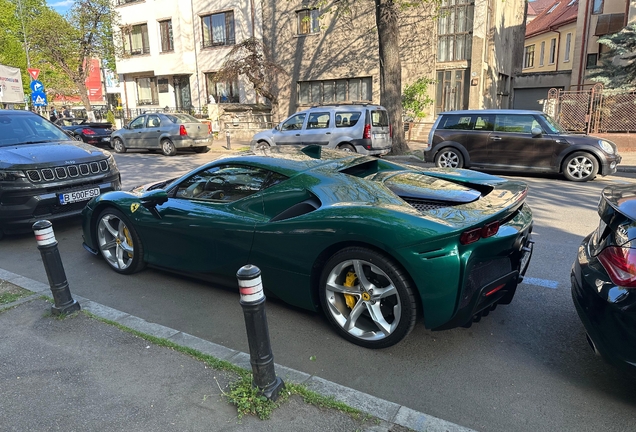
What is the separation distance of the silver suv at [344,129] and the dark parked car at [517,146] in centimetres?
203

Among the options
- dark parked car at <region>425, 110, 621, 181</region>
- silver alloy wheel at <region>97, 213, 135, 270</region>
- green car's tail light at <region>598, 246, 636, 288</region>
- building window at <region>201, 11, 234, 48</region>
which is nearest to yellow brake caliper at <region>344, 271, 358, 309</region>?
green car's tail light at <region>598, 246, 636, 288</region>

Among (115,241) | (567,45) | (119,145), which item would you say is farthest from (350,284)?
(567,45)

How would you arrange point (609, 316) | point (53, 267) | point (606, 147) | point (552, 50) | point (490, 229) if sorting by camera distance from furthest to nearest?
point (552, 50), point (606, 147), point (53, 267), point (490, 229), point (609, 316)

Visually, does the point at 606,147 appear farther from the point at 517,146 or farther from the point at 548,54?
the point at 548,54

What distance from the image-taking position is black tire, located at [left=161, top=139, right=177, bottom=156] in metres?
17.6

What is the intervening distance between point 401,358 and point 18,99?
23808 millimetres

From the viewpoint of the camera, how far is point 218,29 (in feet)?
88.2

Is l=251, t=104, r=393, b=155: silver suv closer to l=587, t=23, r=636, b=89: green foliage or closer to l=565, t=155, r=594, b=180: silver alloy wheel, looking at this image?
l=565, t=155, r=594, b=180: silver alloy wheel

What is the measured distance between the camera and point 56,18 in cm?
2712

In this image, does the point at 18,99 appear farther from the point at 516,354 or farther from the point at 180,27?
the point at 516,354

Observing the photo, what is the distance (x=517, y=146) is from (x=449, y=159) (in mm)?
1640

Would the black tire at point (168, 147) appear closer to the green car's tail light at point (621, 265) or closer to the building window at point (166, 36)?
the building window at point (166, 36)

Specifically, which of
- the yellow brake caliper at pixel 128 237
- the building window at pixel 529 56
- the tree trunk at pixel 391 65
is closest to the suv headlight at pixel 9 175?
A: the yellow brake caliper at pixel 128 237

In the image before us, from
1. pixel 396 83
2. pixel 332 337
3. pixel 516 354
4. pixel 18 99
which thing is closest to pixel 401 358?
pixel 332 337
